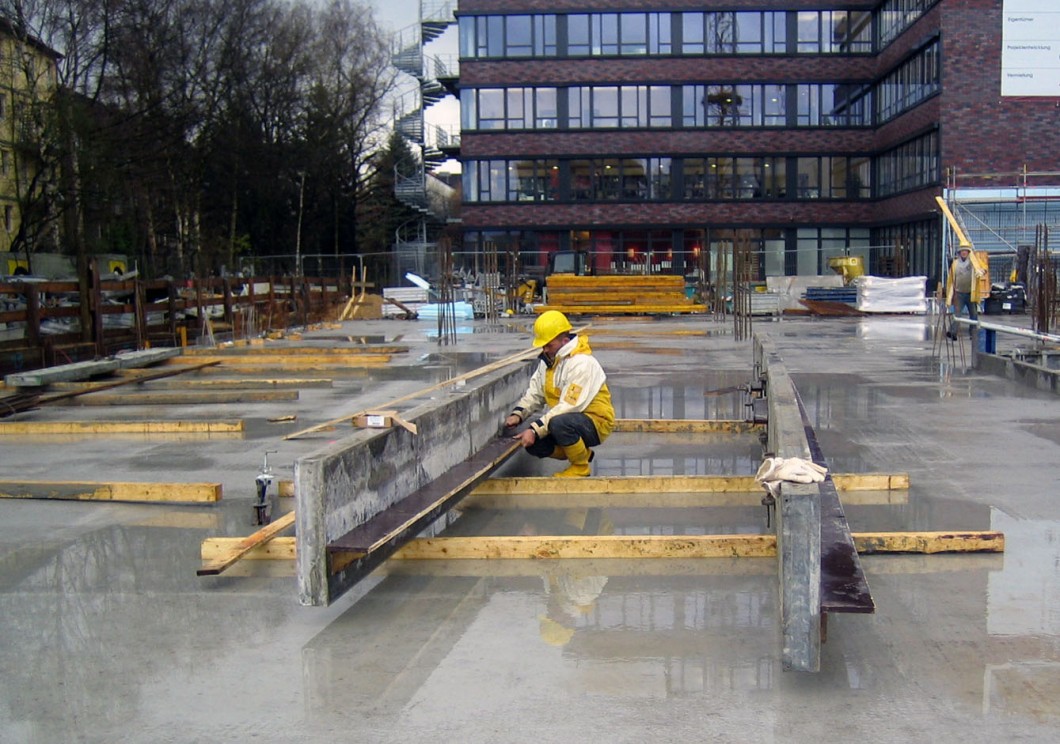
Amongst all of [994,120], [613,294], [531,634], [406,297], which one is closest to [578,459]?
[531,634]

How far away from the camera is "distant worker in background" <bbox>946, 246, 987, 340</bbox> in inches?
742

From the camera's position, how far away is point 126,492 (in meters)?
8.73

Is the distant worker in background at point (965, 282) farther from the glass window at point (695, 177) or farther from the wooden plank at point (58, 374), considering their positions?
the glass window at point (695, 177)

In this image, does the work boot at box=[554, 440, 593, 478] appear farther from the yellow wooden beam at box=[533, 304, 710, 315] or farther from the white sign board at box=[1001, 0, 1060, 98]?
the white sign board at box=[1001, 0, 1060, 98]

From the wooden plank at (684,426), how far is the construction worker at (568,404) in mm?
2833

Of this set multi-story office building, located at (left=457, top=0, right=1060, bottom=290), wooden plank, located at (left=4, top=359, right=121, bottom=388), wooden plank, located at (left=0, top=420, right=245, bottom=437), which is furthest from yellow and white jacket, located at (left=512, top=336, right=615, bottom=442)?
multi-story office building, located at (left=457, top=0, right=1060, bottom=290)

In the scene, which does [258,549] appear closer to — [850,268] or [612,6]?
[850,268]

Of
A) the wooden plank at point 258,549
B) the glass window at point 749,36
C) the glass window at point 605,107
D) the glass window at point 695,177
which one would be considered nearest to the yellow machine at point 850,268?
the glass window at point 695,177

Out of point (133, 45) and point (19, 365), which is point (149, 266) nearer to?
point (133, 45)

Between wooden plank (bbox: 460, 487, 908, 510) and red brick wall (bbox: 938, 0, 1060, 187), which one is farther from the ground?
red brick wall (bbox: 938, 0, 1060, 187)

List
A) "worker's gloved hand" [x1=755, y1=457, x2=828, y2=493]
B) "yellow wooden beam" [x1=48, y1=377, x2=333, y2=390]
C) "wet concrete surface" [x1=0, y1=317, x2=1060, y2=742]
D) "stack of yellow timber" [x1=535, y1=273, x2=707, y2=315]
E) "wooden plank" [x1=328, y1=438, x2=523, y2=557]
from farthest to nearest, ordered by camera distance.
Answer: "stack of yellow timber" [x1=535, y1=273, x2=707, y2=315], "yellow wooden beam" [x1=48, y1=377, x2=333, y2=390], "wooden plank" [x1=328, y1=438, x2=523, y2=557], "worker's gloved hand" [x1=755, y1=457, x2=828, y2=493], "wet concrete surface" [x1=0, y1=317, x2=1060, y2=742]

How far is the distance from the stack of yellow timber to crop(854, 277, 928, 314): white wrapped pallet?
5636mm

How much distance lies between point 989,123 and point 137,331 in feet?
112

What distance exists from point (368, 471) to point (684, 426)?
19.6 ft
